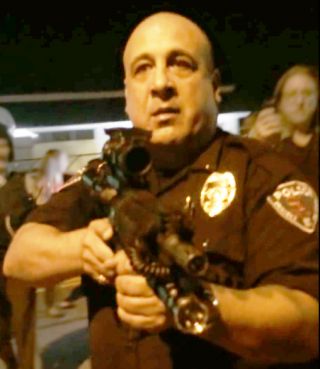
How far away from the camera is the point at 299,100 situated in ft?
5.57

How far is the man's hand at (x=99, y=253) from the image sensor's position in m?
1.07

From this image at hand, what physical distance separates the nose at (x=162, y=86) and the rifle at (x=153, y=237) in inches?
7.7

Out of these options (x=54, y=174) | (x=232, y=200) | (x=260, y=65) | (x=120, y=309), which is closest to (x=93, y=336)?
(x=120, y=309)

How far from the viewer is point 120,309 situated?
100 centimetres

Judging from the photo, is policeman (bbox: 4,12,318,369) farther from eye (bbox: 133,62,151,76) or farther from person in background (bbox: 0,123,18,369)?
person in background (bbox: 0,123,18,369)

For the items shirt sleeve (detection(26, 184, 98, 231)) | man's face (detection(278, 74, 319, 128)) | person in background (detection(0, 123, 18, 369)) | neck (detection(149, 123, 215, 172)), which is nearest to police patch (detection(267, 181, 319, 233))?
neck (detection(149, 123, 215, 172))

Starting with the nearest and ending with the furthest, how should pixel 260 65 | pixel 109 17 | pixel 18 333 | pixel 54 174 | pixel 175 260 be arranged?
pixel 175 260 → pixel 18 333 → pixel 54 174 → pixel 260 65 → pixel 109 17

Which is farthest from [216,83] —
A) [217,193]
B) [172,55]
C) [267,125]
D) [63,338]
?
[63,338]

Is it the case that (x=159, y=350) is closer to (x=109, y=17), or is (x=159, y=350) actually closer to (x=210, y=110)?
(x=210, y=110)

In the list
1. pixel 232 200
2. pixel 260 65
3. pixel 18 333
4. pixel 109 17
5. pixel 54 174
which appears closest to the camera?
pixel 232 200

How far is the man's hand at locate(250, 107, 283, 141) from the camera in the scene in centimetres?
175

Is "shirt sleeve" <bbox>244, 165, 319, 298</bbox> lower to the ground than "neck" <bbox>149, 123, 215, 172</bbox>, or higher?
lower

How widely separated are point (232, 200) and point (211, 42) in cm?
39

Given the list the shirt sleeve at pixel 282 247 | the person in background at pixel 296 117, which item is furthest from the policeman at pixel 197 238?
the person in background at pixel 296 117
